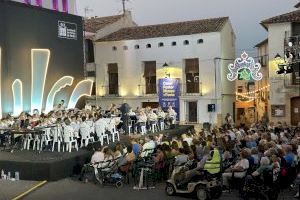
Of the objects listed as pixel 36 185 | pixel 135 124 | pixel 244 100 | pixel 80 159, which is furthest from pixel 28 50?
pixel 244 100

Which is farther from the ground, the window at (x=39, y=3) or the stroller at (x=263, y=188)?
the window at (x=39, y=3)

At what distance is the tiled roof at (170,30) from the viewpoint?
28.5 meters

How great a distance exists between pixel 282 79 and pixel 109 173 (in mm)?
→ 14926

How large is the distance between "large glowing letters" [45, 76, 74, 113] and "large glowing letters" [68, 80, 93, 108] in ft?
1.92

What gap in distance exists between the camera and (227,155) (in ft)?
41.0

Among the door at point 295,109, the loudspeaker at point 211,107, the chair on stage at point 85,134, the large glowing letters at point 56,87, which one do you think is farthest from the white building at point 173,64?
the chair on stage at point 85,134

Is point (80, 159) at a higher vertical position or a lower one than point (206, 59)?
lower

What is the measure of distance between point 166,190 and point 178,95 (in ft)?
56.0

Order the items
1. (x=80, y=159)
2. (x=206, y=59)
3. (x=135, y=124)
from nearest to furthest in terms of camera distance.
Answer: (x=80, y=159) → (x=135, y=124) → (x=206, y=59)

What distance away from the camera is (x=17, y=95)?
69.4 ft

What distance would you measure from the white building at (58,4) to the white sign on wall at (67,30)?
2.42 feet

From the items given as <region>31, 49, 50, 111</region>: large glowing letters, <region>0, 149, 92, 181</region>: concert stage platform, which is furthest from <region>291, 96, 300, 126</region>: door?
<region>0, 149, 92, 181</region>: concert stage platform

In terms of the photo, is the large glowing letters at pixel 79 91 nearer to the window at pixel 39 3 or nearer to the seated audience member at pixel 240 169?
the window at pixel 39 3

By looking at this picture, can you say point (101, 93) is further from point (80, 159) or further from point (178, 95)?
point (80, 159)
